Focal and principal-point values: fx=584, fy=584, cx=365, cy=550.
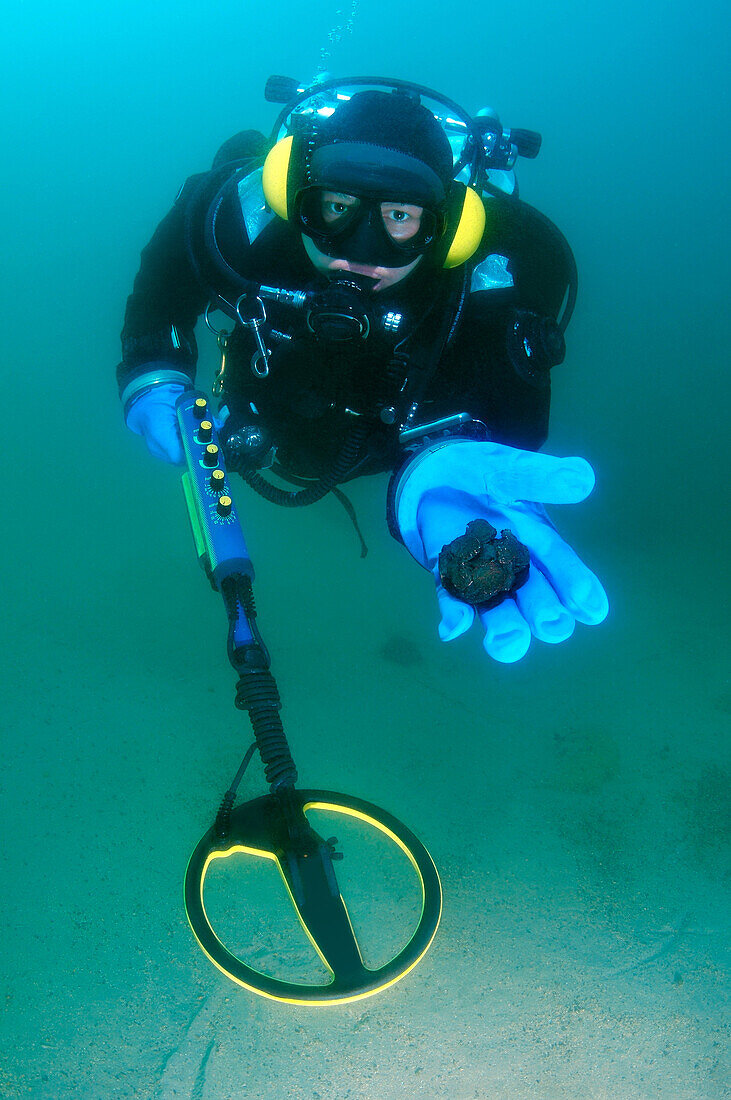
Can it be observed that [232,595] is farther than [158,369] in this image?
No

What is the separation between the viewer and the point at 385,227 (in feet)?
7.34

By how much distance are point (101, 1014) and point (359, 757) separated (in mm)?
1693

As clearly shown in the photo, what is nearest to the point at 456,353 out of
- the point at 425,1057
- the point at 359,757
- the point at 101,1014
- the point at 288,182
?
the point at 288,182

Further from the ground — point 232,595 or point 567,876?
point 232,595

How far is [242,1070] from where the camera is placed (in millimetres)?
2264

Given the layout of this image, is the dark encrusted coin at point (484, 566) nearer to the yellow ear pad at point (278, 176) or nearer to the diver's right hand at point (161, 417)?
the yellow ear pad at point (278, 176)

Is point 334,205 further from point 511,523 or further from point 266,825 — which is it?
point 266,825

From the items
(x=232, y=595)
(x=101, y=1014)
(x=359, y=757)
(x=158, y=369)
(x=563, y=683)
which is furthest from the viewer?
(x=563, y=683)

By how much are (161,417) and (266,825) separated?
198cm

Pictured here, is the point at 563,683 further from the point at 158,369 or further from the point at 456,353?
the point at 158,369

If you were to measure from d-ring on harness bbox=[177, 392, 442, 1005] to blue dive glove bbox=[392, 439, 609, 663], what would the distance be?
62 cm

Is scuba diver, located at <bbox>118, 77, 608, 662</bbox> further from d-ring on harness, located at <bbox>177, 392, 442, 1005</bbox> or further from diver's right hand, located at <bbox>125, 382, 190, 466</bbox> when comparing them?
d-ring on harness, located at <bbox>177, 392, 442, 1005</bbox>

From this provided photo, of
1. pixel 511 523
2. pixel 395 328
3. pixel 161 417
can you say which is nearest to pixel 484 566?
pixel 511 523

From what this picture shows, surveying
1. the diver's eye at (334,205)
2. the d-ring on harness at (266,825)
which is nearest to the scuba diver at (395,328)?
the diver's eye at (334,205)
